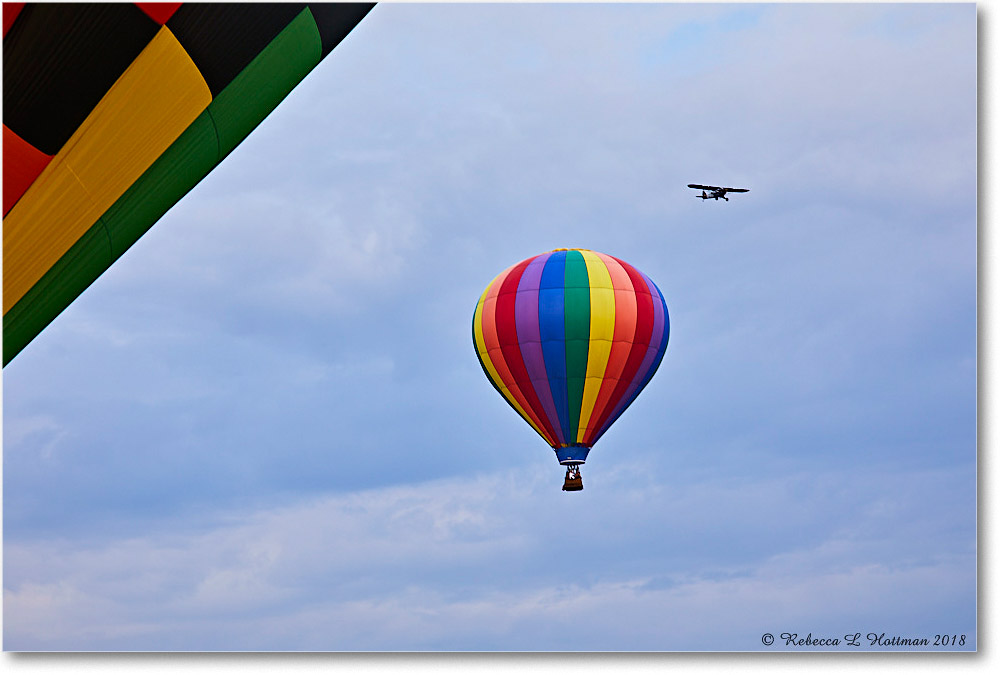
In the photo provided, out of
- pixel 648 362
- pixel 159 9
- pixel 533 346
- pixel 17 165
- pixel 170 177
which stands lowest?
pixel 17 165

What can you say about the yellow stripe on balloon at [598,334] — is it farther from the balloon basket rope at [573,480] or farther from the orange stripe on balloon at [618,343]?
the balloon basket rope at [573,480]

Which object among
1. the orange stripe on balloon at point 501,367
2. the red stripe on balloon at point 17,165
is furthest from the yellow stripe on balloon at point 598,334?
the red stripe on balloon at point 17,165

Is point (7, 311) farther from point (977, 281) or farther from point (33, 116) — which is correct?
point (977, 281)

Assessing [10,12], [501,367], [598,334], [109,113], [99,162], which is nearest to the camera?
[10,12]

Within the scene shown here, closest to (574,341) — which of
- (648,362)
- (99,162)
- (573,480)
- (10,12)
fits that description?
(648,362)

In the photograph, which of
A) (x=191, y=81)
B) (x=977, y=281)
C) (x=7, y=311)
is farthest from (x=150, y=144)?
(x=977, y=281)

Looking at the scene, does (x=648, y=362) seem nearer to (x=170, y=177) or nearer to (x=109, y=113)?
(x=170, y=177)

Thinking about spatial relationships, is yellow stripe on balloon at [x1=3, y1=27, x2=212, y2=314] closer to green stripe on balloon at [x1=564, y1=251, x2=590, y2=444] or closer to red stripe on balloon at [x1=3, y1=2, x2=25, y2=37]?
red stripe on balloon at [x1=3, y1=2, x2=25, y2=37]

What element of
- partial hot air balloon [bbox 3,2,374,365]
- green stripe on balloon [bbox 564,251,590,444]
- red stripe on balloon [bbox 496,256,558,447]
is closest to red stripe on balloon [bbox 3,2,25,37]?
partial hot air balloon [bbox 3,2,374,365]
